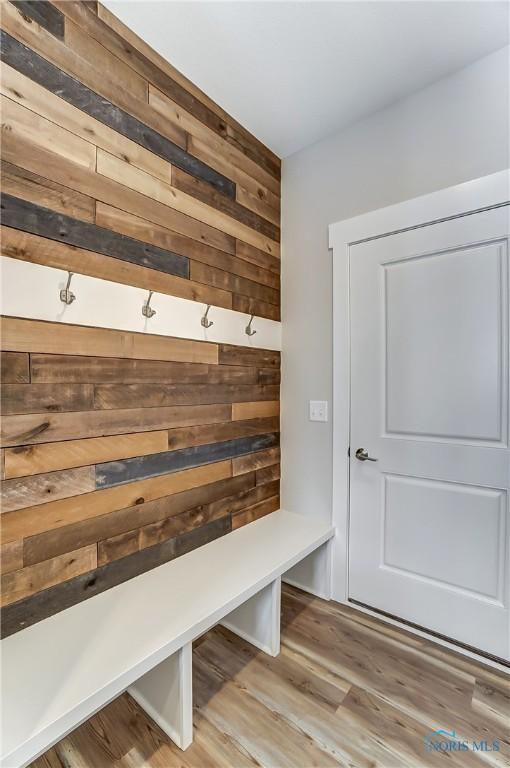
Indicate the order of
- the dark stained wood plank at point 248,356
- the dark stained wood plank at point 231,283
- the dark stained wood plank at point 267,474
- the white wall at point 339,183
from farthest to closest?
the dark stained wood plank at point 267,474
the dark stained wood plank at point 248,356
the dark stained wood plank at point 231,283
the white wall at point 339,183

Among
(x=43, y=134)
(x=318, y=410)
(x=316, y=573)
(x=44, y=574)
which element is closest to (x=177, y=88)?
(x=43, y=134)

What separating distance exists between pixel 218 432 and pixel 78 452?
0.74 metres

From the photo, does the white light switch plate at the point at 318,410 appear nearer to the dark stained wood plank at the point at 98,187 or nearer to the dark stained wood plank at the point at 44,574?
the dark stained wood plank at the point at 98,187

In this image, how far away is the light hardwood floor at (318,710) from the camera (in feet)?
3.98

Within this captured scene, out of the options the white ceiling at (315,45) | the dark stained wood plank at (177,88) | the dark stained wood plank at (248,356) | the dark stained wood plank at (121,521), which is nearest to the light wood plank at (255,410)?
the dark stained wood plank at (248,356)

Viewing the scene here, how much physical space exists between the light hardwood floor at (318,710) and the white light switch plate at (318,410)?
1.07 meters

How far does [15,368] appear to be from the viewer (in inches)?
47.3

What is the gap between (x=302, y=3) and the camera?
1.44 metres

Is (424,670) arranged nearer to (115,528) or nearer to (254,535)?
(254,535)

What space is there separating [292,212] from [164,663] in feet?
7.71

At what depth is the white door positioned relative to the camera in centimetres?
163

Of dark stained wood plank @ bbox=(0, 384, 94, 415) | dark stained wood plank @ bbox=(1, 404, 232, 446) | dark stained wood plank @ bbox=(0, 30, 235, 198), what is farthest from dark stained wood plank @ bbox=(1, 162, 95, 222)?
dark stained wood plank @ bbox=(1, 404, 232, 446)

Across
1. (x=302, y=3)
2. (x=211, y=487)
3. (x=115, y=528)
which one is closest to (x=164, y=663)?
(x=115, y=528)

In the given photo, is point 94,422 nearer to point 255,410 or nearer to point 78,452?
point 78,452
